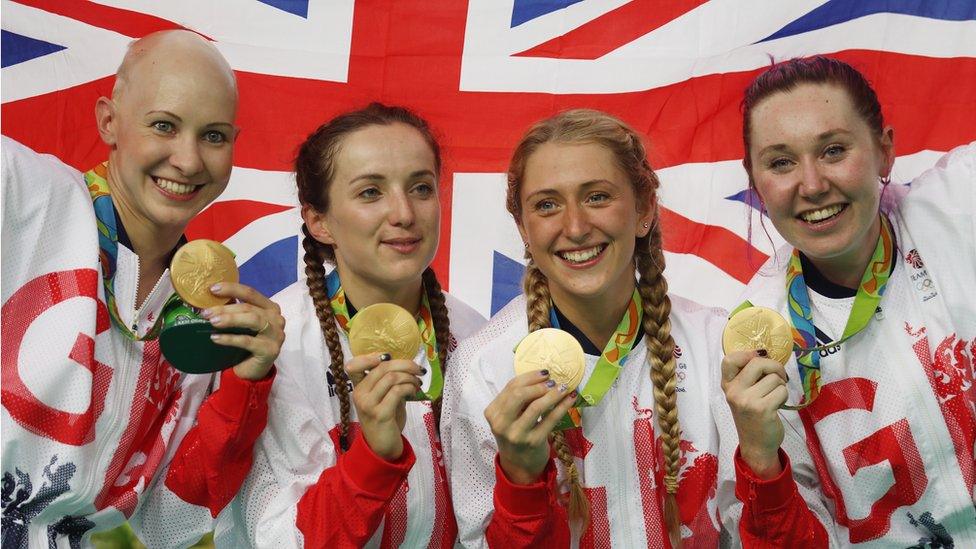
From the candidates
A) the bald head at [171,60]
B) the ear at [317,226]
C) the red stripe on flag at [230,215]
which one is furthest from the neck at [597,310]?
the red stripe on flag at [230,215]

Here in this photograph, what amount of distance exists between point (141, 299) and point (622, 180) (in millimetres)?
1687

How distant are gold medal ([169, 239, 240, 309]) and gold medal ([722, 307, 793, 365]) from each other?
154cm

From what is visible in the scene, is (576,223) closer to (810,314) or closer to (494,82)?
(810,314)

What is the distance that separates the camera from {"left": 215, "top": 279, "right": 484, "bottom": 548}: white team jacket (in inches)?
137

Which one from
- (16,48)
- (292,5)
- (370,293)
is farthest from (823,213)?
(16,48)

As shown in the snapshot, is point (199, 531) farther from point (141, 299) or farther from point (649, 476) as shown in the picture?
point (649, 476)

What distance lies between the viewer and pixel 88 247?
340 cm

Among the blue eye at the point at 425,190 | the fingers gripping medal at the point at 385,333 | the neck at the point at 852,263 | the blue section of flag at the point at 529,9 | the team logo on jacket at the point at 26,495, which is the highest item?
the blue section of flag at the point at 529,9

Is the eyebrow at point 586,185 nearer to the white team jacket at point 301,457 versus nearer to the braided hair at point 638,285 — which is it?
the braided hair at point 638,285

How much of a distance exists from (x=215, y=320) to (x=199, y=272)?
181 millimetres

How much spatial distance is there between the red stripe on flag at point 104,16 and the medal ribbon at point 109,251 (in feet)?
4.14

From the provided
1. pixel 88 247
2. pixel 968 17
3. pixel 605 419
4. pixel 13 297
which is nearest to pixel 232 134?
pixel 88 247

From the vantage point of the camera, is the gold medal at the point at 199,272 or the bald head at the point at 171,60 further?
the bald head at the point at 171,60

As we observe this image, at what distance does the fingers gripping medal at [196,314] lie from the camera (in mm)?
3115
